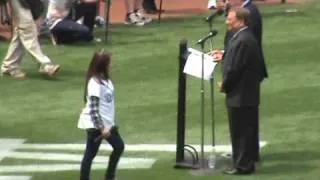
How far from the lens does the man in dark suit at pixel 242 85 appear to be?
37.9ft

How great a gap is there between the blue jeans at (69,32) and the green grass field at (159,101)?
271 millimetres

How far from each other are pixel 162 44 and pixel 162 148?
26.5ft

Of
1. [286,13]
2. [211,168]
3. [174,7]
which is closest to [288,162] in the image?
[211,168]

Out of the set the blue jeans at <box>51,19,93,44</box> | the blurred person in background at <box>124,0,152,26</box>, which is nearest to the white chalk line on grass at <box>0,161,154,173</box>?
the blue jeans at <box>51,19,93,44</box>

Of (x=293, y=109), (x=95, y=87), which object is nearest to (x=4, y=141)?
(x=95, y=87)

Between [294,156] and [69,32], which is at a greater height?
[294,156]

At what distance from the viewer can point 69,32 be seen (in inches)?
829

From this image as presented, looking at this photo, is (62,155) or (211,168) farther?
(62,155)

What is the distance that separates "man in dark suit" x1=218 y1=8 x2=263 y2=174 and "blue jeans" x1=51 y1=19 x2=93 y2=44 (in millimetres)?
9622

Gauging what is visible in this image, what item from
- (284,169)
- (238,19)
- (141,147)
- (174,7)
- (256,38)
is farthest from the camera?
(174,7)

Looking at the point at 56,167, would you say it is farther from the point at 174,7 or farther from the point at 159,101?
the point at 174,7

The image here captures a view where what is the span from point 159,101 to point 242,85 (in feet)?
14.7

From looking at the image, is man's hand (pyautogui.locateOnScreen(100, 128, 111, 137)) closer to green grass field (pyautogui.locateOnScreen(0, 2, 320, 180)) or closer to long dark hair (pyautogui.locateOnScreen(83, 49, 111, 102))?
long dark hair (pyautogui.locateOnScreen(83, 49, 111, 102))

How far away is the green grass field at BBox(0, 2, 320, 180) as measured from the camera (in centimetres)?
1254
